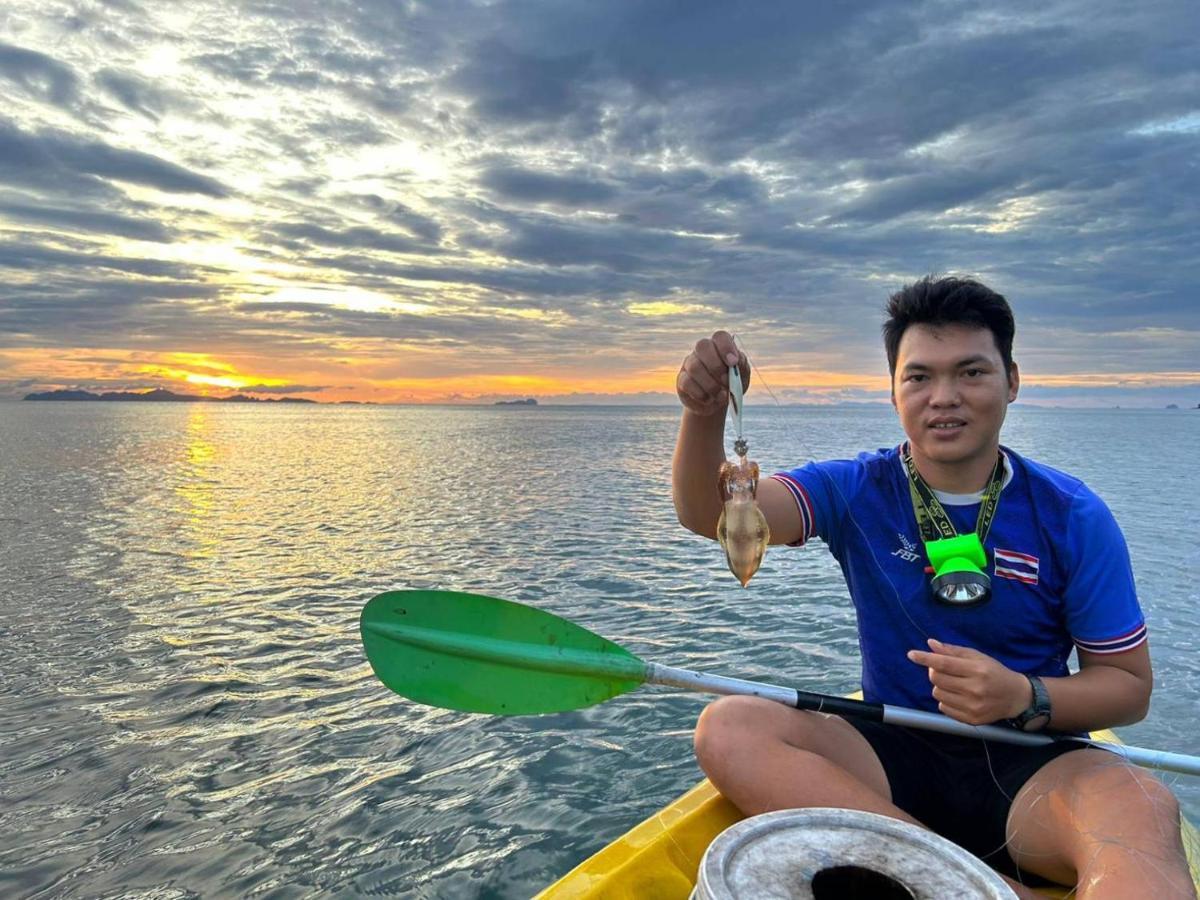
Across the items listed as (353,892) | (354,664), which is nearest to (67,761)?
(354,664)

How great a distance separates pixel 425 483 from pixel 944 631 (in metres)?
21.9

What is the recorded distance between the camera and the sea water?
15.2ft

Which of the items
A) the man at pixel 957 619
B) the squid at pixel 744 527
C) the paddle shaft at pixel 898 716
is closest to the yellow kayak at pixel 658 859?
the man at pixel 957 619

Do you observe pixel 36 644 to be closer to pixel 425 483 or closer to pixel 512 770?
pixel 512 770

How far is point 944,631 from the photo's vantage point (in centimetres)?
328

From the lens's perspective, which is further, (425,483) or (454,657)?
(425,483)

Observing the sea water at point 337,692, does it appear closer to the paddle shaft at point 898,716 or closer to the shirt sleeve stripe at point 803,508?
the paddle shaft at point 898,716

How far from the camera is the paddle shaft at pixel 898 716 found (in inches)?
120

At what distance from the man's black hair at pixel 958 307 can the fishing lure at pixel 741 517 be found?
1.06m

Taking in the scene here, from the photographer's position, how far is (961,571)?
3.16 metres

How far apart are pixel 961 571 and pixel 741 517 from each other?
3.64ft

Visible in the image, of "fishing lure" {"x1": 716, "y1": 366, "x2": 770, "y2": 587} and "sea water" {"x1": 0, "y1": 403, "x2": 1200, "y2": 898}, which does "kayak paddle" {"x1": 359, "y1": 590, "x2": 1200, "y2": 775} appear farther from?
"sea water" {"x1": 0, "y1": 403, "x2": 1200, "y2": 898}

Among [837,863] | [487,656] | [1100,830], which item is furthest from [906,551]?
[487,656]

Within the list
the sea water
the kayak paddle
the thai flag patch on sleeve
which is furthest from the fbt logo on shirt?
the sea water
